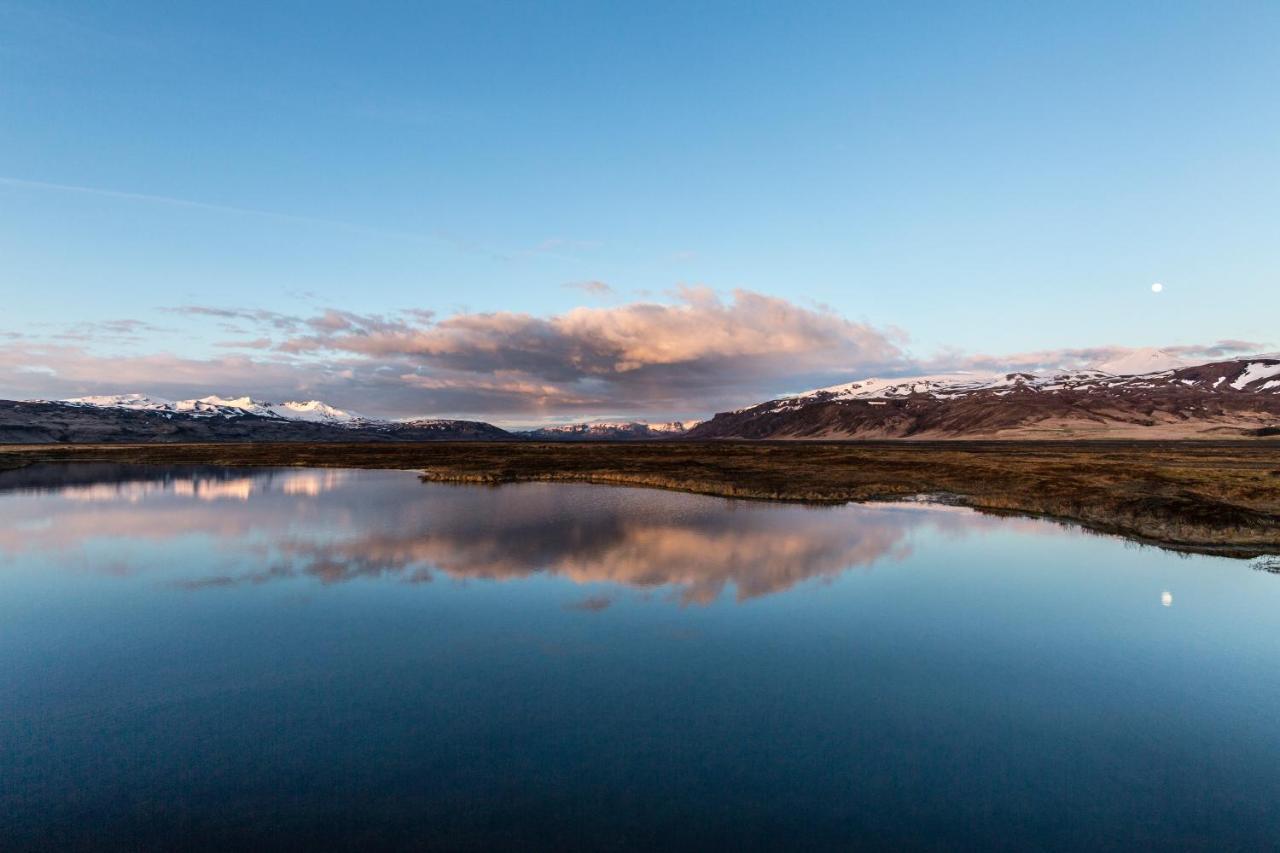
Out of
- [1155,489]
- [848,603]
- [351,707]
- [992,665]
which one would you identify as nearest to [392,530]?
[351,707]

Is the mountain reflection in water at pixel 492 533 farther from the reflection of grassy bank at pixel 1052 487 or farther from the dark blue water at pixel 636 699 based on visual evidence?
the reflection of grassy bank at pixel 1052 487

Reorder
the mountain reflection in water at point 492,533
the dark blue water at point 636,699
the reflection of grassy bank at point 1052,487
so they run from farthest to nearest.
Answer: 1. the reflection of grassy bank at point 1052,487
2. the mountain reflection in water at point 492,533
3. the dark blue water at point 636,699

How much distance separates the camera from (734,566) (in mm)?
26094

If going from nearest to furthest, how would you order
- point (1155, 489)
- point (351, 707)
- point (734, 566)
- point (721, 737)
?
Result: point (721, 737) < point (351, 707) < point (734, 566) < point (1155, 489)

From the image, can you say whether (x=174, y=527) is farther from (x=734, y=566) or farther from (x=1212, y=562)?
(x=1212, y=562)

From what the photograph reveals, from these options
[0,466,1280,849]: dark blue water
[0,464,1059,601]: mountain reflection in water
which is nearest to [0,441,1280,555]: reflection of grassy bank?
[0,464,1059,601]: mountain reflection in water

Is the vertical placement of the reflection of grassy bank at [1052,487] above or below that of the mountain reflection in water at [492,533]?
above

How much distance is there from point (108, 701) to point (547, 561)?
15510 mm

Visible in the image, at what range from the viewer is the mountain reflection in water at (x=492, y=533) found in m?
25.0

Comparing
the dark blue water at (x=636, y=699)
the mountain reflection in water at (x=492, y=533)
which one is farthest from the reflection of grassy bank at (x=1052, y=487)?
the dark blue water at (x=636, y=699)

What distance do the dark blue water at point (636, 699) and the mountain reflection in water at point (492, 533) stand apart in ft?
1.26

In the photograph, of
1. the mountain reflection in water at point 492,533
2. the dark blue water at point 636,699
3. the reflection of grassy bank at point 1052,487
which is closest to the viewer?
the dark blue water at point 636,699

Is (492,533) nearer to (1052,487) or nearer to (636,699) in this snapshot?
(636,699)

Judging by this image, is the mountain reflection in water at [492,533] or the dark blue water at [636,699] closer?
the dark blue water at [636,699]
